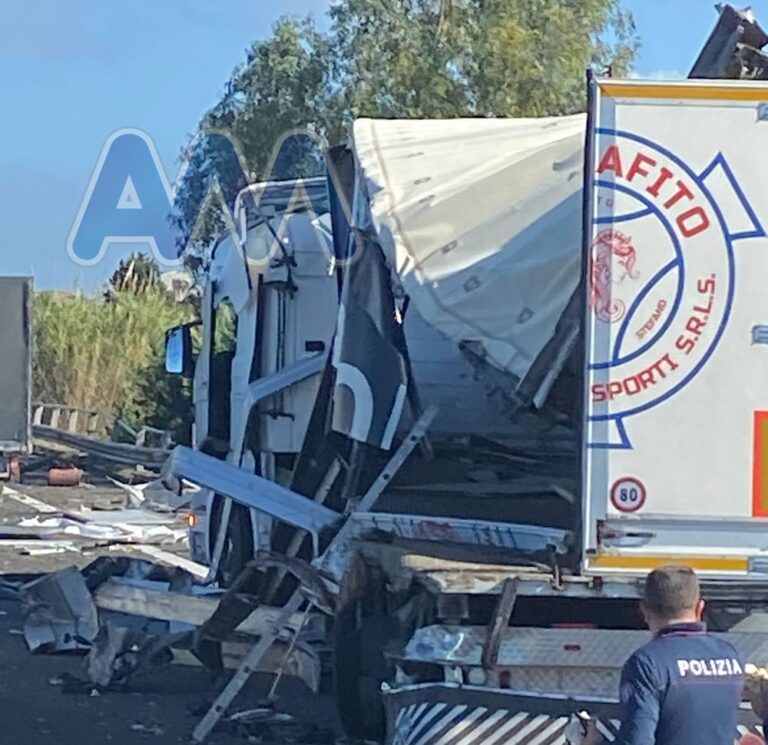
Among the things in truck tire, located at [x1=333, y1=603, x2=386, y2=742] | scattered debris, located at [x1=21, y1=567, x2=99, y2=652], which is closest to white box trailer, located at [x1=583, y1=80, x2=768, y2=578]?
truck tire, located at [x1=333, y1=603, x2=386, y2=742]

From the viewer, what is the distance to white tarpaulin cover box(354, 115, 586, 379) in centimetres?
780

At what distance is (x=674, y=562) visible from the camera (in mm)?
6578

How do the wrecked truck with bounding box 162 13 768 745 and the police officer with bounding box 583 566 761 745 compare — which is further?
the wrecked truck with bounding box 162 13 768 745

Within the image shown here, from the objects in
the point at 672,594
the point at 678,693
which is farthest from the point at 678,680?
the point at 672,594

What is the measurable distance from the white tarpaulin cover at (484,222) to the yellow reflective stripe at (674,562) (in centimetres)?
113

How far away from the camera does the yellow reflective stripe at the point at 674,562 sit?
21.6 ft

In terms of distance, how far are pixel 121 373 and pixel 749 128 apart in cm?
3200

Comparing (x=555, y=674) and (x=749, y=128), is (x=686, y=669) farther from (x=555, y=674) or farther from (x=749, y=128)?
(x=749, y=128)

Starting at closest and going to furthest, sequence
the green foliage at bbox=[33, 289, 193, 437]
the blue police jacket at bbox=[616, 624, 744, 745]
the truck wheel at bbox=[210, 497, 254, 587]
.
Result: 1. the blue police jacket at bbox=[616, 624, 744, 745]
2. the truck wheel at bbox=[210, 497, 254, 587]
3. the green foliage at bbox=[33, 289, 193, 437]

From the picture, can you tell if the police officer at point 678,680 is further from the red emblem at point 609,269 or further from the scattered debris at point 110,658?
the scattered debris at point 110,658

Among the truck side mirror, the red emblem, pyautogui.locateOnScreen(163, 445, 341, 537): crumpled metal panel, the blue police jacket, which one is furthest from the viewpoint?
the truck side mirror

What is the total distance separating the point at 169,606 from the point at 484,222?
3147mm

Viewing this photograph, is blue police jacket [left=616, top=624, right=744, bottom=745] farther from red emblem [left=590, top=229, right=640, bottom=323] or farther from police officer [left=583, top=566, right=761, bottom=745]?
red emblem [left=590, top=229, right=640, bottom=323]

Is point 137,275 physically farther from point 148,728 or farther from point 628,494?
point 628,494
